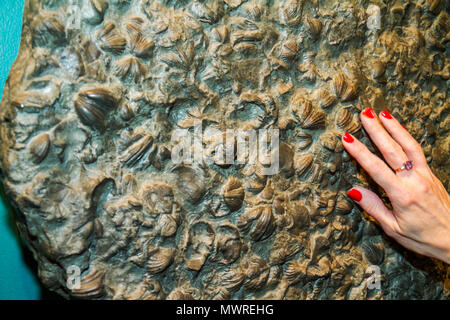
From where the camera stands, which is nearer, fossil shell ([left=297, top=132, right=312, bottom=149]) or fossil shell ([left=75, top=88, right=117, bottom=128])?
fossil shell ([left=75, top=88, right=117, bottom=128])

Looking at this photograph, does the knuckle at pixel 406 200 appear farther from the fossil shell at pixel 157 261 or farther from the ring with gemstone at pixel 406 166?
the fossil shell at pixel 157 261

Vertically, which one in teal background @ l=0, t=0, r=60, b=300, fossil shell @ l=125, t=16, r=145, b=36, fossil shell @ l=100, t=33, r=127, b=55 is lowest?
teal background @ l=0, t=0, r=60, b=300

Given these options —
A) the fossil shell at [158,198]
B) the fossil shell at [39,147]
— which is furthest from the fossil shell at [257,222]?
the fossil shell at [39,147]

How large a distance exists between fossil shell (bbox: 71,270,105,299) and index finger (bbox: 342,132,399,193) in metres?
0.51

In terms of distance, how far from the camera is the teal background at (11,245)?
98 centimetres

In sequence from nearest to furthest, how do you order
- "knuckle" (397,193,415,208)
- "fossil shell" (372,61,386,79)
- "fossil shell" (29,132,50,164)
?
"fossil shell" (29,132,50,164) < "knuckle" (397,193,415,208) < "fossil shell" (372,61,386,79)

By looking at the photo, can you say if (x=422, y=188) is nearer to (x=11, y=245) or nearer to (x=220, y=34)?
(x=220, y=34)

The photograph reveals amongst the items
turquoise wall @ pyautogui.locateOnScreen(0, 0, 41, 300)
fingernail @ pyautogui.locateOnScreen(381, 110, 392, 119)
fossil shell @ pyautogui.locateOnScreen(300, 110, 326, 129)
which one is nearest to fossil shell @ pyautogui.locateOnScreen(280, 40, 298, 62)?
fossil shell @ pyautogui.locateOnScreen(300, 110, 326, 129)

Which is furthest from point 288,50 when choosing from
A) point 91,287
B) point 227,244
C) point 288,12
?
point 91,287

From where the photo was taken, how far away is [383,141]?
84cm

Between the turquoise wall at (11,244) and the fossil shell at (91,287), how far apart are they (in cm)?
40

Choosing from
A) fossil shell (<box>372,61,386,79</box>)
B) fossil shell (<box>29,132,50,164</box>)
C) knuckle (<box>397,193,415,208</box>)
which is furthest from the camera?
fossil shell (<box>372,61,386,79</box>)

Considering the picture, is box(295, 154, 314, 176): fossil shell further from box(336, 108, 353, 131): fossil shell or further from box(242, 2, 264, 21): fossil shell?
box(242, 2, 264, 21): fossil shell

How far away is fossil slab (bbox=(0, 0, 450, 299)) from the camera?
2.33 feet
